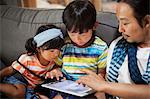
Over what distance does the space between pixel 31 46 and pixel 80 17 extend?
1.16 feet

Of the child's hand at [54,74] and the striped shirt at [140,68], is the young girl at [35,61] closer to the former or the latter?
the child's hand at [54,74]

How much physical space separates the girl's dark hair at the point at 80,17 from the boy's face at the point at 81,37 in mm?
22

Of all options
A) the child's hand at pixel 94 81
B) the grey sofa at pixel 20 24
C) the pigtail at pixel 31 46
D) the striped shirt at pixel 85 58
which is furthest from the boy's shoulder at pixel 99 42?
the pigtail at pixel 31 46

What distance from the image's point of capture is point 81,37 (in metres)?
1.57

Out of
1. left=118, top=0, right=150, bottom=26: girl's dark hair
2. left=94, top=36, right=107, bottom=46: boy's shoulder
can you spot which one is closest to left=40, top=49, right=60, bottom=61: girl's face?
left=94, top=36, right=107, bottom=46: boy's shoulder

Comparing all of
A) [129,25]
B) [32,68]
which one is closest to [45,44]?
[32,68]

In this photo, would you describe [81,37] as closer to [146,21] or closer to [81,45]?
[81,45]

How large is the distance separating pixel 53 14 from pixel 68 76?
46 cm

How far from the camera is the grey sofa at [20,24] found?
6.01 feet

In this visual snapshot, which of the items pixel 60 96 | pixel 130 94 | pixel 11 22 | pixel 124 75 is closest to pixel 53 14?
pixel 11 22

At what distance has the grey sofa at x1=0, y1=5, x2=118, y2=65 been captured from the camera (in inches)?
72.2

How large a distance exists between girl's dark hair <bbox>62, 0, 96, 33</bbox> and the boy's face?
0.07 feet

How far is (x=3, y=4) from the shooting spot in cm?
220

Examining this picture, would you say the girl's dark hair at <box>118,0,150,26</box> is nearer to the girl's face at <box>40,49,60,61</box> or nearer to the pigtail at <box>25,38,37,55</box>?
the girl's face at <box>40,49,60,61</box>
